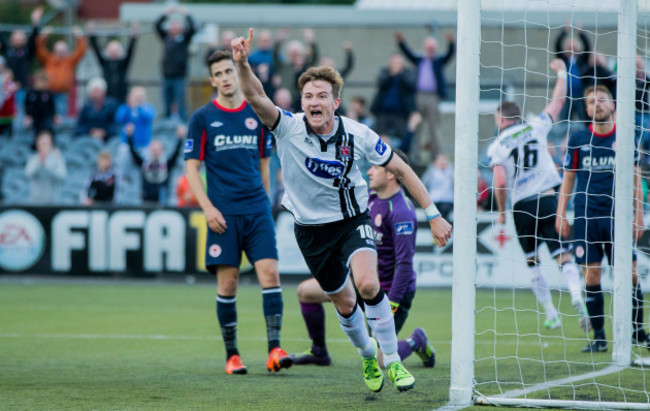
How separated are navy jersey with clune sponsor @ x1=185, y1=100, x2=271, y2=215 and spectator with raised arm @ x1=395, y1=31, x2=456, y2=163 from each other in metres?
9.75

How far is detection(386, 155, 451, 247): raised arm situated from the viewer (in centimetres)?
567

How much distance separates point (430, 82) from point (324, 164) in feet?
38.6

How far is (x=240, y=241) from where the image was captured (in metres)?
7.50

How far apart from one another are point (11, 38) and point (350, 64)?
7880 millimetres

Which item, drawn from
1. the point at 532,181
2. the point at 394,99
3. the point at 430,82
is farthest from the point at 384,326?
the point at 430,82

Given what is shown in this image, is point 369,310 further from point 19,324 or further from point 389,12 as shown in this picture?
point 389,12

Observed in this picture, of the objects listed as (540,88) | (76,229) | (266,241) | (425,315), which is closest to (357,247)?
(266,241)

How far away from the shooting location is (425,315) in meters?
11.6

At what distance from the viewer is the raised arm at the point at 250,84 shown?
5.47 metres

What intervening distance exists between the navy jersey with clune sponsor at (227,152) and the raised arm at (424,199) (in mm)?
1815

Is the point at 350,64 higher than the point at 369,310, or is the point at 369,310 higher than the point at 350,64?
the point at 350,64

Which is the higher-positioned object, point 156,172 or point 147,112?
point 147,112

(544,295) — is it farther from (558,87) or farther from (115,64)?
(115,64)

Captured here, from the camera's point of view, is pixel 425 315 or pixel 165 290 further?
pixel 165 290
